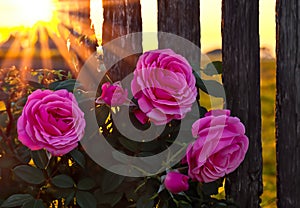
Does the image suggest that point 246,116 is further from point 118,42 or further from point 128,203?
point 128,203

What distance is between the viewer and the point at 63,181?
5.11 ft

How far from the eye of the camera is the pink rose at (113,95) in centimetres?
157

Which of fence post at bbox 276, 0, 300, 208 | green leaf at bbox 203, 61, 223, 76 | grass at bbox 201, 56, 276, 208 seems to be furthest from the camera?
grass at bbox 201, 56, 276, 208

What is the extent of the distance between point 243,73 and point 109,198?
2.65 ft

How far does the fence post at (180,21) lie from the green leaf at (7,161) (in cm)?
71

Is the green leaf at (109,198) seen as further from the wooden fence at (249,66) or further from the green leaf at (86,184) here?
the wooden fence at (249,66)

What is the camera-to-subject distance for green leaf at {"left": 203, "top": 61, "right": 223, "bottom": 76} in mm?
1971

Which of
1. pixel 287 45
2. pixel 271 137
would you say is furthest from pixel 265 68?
pixel 287 45

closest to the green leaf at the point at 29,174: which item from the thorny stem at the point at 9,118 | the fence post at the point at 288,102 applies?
the thorny stem at the point at 9,118

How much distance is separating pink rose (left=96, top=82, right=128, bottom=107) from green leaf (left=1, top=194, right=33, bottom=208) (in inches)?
12.4

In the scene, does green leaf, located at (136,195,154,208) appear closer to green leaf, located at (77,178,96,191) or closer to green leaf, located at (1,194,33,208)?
green leaf, located at (77,178,96,191)

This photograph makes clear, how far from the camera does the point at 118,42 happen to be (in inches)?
82.1

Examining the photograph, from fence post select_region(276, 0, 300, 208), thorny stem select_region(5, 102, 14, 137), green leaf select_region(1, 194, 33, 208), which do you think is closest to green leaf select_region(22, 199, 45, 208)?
green leaf select_region(1, 194, 33, 208)

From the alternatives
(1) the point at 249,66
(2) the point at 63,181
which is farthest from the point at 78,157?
(1) the point at 249,66
